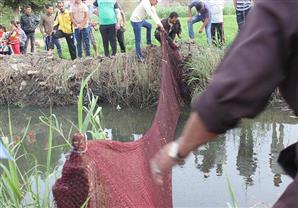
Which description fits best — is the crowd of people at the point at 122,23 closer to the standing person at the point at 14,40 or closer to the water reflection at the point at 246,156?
the standing person at the point at 14,40

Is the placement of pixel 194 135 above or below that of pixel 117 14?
above

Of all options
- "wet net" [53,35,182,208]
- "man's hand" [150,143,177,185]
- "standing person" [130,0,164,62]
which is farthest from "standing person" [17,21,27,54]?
"man's hand" [150,143,177,185]

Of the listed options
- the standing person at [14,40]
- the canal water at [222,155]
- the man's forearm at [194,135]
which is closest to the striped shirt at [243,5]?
the canal water at [222,155]

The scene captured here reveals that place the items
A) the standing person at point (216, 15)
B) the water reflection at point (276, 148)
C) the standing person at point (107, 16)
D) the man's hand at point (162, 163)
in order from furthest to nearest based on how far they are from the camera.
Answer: the standing person at point (216, 15), the standing person at point (107, 16), the water reflection at point (276, 148), the man's hand at point (162, 163)

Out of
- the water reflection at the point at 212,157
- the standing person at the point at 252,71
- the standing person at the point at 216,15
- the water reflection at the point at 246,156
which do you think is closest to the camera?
the standing person at the point at 252,71

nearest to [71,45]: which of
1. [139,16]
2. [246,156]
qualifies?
[139,16]

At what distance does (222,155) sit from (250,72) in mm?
5736

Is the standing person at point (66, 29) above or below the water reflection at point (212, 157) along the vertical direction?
above

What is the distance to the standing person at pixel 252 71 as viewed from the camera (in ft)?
4.15

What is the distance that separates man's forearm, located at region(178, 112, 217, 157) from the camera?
4.43 ft

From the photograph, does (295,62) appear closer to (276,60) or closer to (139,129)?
(276,60)

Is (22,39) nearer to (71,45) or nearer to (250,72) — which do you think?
(71,45)

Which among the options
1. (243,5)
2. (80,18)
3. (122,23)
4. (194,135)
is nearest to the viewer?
(194,135)

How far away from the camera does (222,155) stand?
22.7 ft
